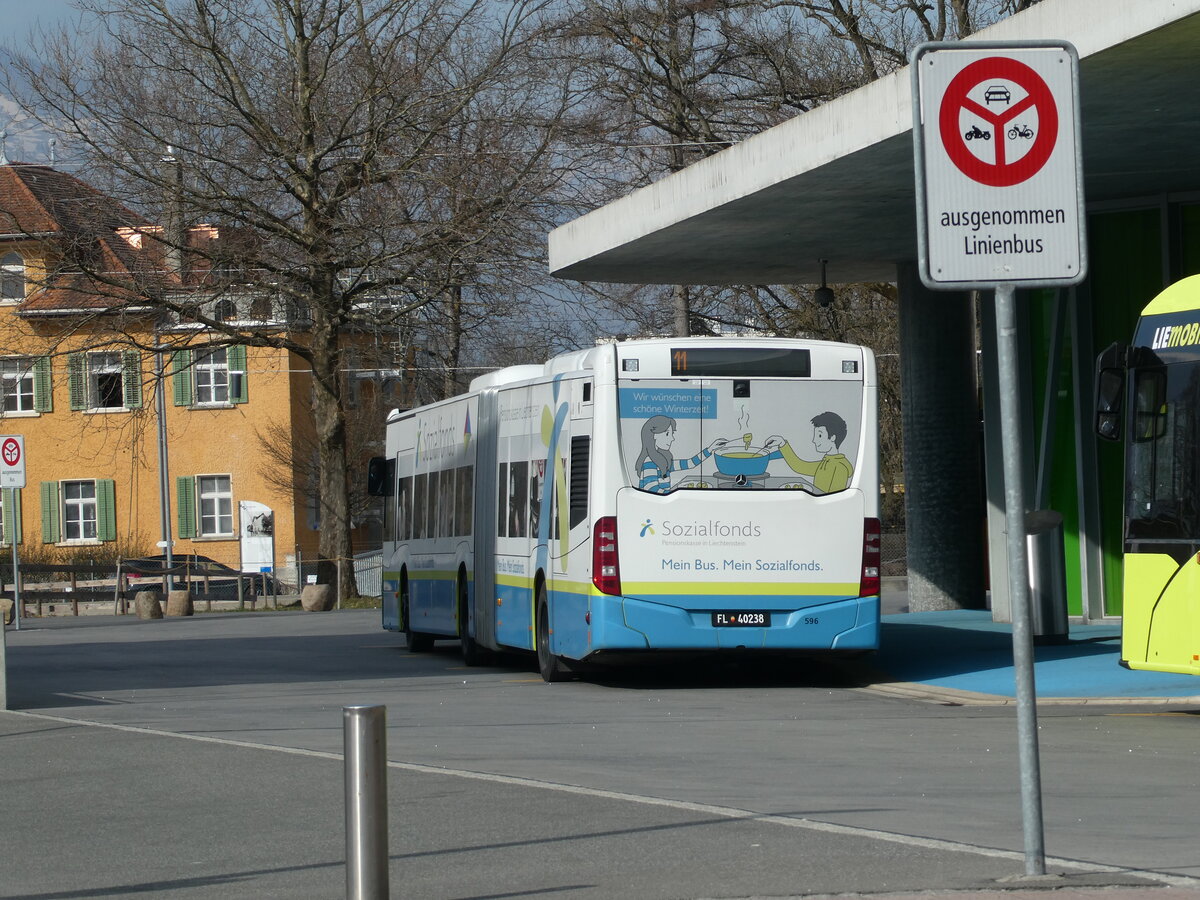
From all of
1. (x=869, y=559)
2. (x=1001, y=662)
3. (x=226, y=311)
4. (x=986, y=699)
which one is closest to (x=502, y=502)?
(x=869, y=559)

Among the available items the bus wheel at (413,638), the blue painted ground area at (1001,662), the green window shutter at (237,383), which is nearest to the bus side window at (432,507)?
the bus wheel at (413,638)

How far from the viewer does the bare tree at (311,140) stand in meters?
35.3

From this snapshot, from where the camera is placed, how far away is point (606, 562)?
16516 mm

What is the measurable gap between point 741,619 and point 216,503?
47596 millimetres

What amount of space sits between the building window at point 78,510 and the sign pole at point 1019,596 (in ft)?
187

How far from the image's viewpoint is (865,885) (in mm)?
6875

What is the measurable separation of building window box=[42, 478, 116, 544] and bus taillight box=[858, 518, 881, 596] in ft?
157

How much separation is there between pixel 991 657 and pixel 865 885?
12553 millimetres

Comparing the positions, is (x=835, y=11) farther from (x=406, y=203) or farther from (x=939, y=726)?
(x=939, y=726)

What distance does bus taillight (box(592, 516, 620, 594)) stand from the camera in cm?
1648

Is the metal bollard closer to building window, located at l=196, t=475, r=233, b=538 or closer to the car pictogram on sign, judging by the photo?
the car pictogram on sign

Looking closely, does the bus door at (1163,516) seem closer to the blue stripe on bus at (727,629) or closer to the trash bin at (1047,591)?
the blue stripe on bus at (727,629)

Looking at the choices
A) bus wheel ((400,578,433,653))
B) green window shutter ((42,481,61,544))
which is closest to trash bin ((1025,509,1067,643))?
bus wheel ((400,578,433,653))

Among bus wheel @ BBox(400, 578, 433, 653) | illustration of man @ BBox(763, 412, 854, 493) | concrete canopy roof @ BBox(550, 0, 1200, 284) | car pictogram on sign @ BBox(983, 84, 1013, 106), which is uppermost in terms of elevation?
concrete canopy roof @ BBox(550, 0, 1200, 284)
